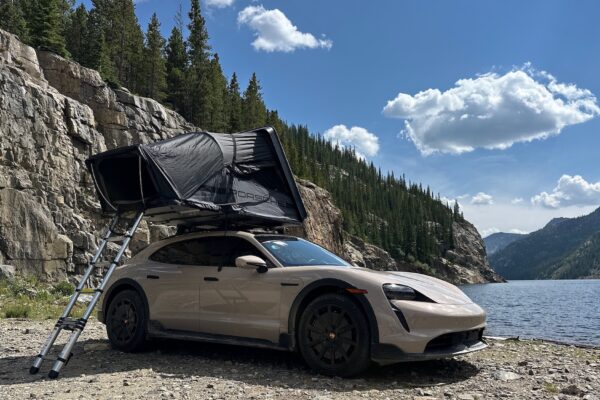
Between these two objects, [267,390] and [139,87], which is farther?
[139,87]

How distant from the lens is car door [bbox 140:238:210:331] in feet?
20.8

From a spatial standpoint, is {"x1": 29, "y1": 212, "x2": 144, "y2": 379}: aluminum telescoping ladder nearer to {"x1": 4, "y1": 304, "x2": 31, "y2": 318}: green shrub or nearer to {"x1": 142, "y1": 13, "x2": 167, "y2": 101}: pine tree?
{"x1": 4, "y1": 304, "x2": 31, "y2": 318}: green shrub

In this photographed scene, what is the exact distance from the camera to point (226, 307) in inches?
235

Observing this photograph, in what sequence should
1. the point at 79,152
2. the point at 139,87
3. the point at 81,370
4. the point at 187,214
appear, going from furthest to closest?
the point at 139,87
the point at 79,152
the point at 187,214
the point at 81,370

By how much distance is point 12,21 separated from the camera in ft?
130

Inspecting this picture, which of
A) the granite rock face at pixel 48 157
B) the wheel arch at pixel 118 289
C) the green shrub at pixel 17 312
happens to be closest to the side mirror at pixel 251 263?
the wheel arch at pixel 118 289

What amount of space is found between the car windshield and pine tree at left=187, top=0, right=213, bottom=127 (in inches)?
2099

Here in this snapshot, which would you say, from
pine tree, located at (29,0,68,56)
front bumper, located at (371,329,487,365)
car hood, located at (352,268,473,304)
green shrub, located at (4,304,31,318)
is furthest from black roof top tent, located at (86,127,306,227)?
pine tree, located at (29,0,68,56)

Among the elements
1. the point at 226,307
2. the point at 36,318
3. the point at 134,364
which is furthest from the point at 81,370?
the point at 36,318

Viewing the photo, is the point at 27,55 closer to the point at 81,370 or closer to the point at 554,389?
the point at 81,370

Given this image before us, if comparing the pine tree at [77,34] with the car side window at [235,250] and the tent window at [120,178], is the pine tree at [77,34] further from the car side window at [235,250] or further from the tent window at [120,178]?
the car side window at [235,250]

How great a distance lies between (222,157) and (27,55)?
91.9 feet

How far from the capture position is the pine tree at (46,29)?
35656 mm

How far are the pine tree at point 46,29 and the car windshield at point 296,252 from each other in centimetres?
3487
